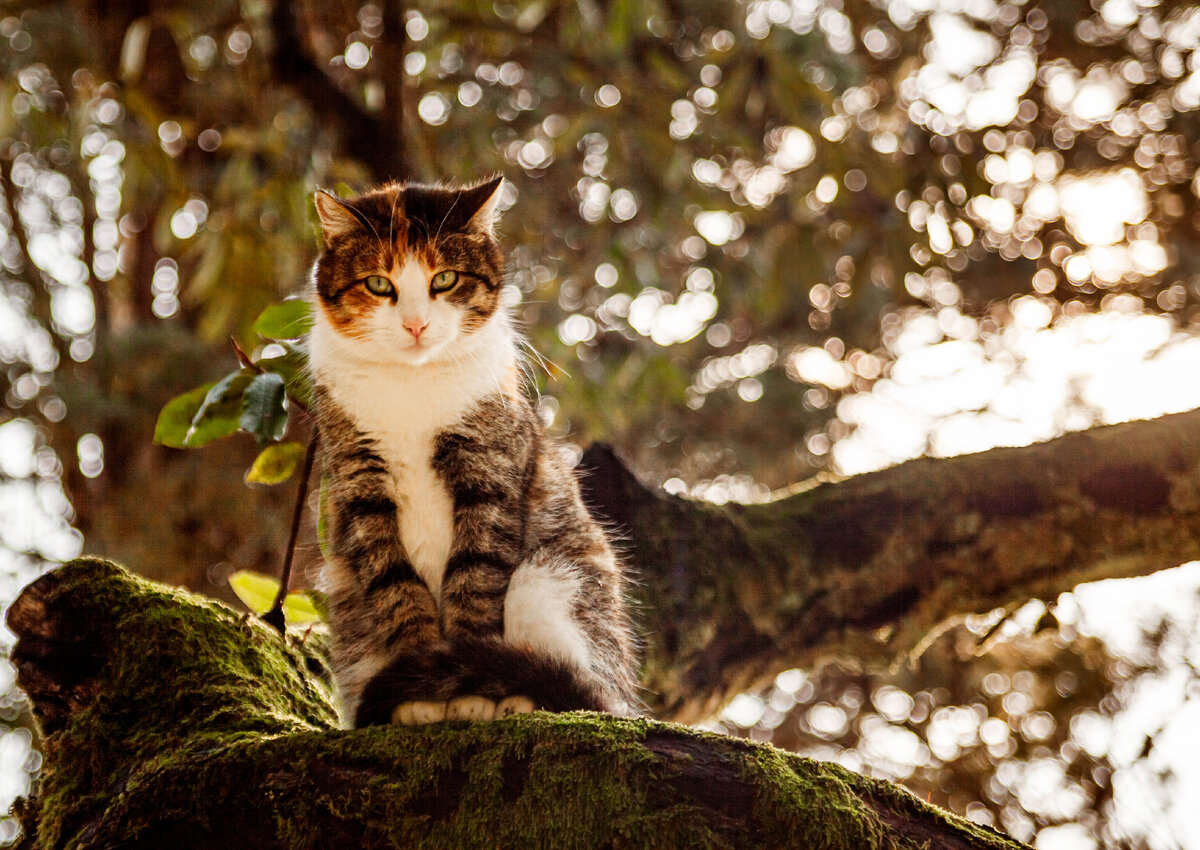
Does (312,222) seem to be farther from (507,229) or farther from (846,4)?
(846,4)

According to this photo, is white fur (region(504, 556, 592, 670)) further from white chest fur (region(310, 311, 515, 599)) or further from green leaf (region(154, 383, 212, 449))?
green leaf (region(154, 383, 212, 449))

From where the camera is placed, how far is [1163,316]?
497 centimetres

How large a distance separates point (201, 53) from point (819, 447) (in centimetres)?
459

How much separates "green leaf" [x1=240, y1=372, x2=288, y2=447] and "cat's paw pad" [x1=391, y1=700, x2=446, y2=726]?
2.90ft

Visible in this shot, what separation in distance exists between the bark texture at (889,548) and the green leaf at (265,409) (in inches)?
36.1

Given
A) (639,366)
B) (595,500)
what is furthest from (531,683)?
(639,366)

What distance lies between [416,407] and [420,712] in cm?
75

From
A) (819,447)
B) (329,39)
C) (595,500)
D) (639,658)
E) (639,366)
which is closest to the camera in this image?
(639,658)

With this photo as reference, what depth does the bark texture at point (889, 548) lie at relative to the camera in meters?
2.71

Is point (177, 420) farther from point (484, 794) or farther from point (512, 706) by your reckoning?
point (484, 794)

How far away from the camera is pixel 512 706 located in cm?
171

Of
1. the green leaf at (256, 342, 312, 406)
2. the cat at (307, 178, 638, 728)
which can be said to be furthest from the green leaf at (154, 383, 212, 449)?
the cat at (307, 178, 638, 728)

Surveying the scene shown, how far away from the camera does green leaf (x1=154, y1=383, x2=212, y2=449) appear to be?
7.78ft

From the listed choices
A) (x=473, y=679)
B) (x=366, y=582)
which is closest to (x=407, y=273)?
(x=366, y=582)
